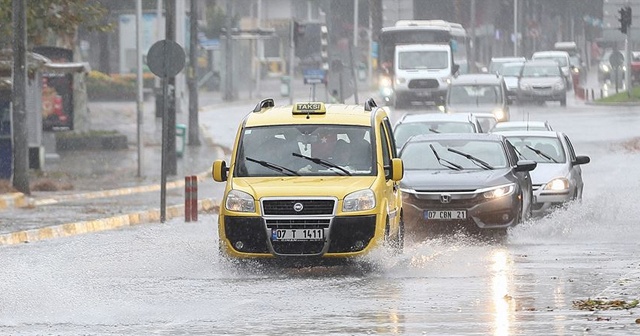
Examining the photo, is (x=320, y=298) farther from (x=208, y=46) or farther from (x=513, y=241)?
(x=208, y=46)

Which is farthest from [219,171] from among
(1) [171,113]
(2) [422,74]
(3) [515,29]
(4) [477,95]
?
(3) [515,29]

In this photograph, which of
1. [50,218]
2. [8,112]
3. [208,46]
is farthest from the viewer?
[208,46]

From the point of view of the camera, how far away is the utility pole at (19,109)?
29.4 metres

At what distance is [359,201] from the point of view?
16.6m

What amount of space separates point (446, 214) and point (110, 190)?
12.8 meters

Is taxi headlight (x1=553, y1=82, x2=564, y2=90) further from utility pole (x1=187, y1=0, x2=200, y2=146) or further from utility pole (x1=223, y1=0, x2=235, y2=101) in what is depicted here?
utility pole (x1=187, y1=0, x2=200, y2=146)

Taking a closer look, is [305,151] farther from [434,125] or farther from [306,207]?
[434,125]

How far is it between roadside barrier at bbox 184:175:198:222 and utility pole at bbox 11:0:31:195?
4.90 m

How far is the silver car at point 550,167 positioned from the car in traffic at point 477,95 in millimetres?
18563

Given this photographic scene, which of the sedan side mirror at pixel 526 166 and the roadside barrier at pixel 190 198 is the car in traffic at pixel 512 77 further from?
the sedan side mirror at pixel 526 166

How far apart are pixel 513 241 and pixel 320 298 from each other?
22.6ft

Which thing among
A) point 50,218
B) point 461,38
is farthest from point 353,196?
point 461,38

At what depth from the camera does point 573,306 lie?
13.3 meters

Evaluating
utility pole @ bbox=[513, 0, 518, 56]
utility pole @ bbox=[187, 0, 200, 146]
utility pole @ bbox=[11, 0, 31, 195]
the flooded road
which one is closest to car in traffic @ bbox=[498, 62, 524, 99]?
utility pole @ bbox=[187, 0, 200, 146]
